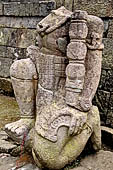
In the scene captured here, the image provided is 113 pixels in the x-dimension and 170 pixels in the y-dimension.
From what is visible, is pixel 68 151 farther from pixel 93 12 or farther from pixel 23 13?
pixel 23 13

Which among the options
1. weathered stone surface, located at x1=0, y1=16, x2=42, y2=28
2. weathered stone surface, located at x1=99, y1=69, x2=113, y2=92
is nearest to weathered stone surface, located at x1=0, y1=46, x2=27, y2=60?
weathered stone surface, located at x1=0, y1=16, x2=42, y2=28

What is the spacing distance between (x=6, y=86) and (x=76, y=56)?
3.25 m

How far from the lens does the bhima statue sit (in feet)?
7.91

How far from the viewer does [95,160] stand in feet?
9.14

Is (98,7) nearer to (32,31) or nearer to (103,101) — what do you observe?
(103,101)

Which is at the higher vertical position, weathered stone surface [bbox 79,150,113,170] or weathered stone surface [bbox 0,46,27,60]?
weathered stone surface [bbox 0,46,27,60]

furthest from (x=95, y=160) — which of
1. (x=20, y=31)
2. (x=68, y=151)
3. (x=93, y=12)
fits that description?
(x=20, y=31)

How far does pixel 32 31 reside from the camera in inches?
192

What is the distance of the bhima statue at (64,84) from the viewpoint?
7.91 ft

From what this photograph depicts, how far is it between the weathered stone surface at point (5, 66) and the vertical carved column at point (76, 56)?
10.1 ft

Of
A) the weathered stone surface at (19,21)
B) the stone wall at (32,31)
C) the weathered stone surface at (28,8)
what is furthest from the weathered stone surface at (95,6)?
the weathered stone surface at (19,21)

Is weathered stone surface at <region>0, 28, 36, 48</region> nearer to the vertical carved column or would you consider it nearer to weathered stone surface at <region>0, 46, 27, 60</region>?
weathered stone surface at <region>0, 46, 27, 60</region>

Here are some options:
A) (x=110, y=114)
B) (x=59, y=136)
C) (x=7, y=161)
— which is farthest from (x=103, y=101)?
(x=7, y=161)

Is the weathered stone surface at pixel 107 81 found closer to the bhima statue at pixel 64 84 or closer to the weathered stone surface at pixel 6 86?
the bhima statue at pixel 64 84
